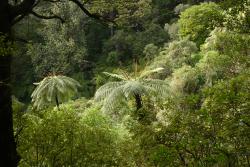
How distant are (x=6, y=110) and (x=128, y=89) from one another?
1013 centimetres

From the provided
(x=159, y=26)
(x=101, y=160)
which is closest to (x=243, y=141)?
(x=101, y=160)

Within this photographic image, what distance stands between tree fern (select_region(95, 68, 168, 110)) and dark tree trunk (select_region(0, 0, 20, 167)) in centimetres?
992

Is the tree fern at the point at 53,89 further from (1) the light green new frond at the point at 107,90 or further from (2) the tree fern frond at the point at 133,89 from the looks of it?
(2) the tree fern frond at the point at 133,89

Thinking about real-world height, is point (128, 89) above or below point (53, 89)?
above

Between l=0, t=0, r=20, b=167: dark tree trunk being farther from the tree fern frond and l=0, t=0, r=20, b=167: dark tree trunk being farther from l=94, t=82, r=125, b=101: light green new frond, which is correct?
l=94, t=82, r=125, b=101: light green new frond

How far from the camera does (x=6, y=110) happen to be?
463 cm

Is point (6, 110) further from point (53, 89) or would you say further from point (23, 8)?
point (53, 89)

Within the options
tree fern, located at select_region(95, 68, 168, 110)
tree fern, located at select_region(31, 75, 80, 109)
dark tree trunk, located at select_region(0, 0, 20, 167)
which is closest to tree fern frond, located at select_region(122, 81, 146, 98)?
tree fern, located at select_region(95, 68, 168, 110)

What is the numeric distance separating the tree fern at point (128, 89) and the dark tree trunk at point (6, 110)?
9922 mm

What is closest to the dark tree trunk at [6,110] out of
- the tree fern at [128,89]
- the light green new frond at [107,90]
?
the tree fern at [128,89]

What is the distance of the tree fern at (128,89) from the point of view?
1473cm

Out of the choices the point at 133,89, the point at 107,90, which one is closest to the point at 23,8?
the point at 133,89

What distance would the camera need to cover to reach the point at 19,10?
4809 mm

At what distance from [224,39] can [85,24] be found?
23744 mm
